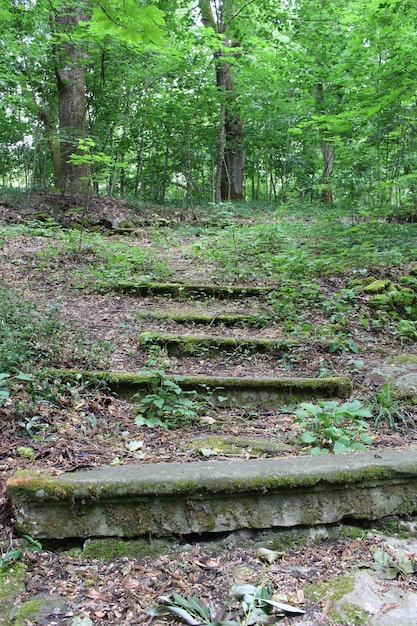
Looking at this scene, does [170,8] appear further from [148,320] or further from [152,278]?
[148,320]

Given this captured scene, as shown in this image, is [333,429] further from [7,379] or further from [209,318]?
[209,318]

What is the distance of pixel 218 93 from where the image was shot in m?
10.5

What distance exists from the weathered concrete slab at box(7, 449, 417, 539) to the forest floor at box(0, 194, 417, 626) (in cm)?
9

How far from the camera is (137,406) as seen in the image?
2.74m

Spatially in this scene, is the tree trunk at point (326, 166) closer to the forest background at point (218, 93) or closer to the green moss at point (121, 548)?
the forest background at point (218, 93)

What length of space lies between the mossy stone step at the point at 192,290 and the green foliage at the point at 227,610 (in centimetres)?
383

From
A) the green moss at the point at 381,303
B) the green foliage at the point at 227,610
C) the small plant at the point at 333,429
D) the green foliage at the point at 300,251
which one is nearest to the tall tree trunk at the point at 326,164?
the green foliage at the point at 300,251

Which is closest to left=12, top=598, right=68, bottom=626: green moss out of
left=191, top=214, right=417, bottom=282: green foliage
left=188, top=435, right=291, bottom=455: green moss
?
left=188, top=435, right=291, bottom=455: green moss

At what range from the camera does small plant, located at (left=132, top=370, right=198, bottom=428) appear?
8.54 feet

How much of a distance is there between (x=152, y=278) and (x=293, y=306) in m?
1.93

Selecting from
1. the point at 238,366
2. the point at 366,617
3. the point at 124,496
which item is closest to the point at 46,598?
the point at 124,496

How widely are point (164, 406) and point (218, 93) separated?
9.79 meters

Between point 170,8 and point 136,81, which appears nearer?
point 136,81

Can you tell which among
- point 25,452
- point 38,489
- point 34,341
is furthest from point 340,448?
point 34,341
